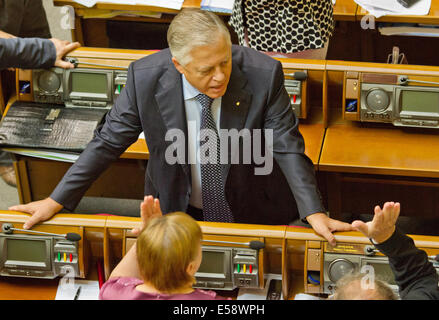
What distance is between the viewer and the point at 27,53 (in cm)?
307

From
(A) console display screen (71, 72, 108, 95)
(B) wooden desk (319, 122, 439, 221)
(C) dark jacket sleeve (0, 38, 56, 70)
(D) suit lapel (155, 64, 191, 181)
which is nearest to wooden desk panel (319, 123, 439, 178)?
(B) wooden desk (319, 122, 439, 221)

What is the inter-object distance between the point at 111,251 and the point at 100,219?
0.11m

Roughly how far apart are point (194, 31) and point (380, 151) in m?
1.19

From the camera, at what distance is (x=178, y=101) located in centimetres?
243

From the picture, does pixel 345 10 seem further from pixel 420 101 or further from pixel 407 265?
pixel 407 265

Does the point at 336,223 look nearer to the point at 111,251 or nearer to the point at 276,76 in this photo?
the point at 276,76

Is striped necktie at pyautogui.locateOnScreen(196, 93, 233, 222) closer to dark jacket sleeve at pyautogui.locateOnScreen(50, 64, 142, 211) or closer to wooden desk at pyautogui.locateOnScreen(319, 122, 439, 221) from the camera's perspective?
dark jacket sleeve at pyautogui.locateOnScreen(50, 64, 142, 211)

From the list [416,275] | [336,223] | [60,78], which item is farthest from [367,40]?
[416,275]

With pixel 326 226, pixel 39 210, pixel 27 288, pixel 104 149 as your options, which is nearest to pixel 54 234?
pixel 39 210

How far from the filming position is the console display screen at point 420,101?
2.92 meters

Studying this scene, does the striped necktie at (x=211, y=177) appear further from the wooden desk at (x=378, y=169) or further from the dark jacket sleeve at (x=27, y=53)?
the dark jacket sleeve at (x=27, y=53)

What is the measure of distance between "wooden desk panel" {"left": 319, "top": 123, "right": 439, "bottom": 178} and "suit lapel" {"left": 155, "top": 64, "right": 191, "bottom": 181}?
2.44 ft

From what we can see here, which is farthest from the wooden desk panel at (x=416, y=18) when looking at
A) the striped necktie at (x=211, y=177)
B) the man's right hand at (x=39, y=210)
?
the man's right hand at (x=39, y=210)

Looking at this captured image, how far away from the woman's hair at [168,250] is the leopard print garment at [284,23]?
1.50 metres
